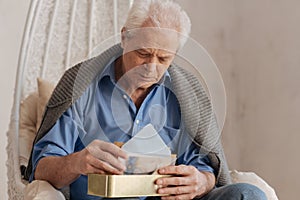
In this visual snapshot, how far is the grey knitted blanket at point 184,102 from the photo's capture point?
1162 millimetres

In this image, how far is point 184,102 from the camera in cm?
117

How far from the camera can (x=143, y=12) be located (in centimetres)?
116

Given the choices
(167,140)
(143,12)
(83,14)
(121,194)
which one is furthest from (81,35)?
(121,194)

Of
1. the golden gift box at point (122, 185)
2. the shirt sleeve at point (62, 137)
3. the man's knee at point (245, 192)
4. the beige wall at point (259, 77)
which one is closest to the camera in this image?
the golden gift box at point (122, 185)

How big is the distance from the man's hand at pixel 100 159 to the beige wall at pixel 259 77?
40.0 inches

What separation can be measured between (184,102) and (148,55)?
0.16 metres

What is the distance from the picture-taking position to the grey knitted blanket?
116 centimetres

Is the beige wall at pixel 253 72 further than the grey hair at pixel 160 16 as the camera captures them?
Yes

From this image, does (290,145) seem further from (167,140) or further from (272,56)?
(167,140)

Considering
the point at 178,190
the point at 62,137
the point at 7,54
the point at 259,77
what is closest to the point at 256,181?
the point at 178,190

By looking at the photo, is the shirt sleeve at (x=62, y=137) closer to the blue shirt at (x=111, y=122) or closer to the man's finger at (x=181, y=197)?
the blue shirt at (x=111, y=122)

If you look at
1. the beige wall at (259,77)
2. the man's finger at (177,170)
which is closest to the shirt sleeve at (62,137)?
the man's finger at (177,170)

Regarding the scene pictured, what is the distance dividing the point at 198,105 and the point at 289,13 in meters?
0.88

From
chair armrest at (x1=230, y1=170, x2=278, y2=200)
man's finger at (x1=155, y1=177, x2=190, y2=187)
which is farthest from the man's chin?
chair armrest at (x1=230, y1=170, x2=278, y2=200)
